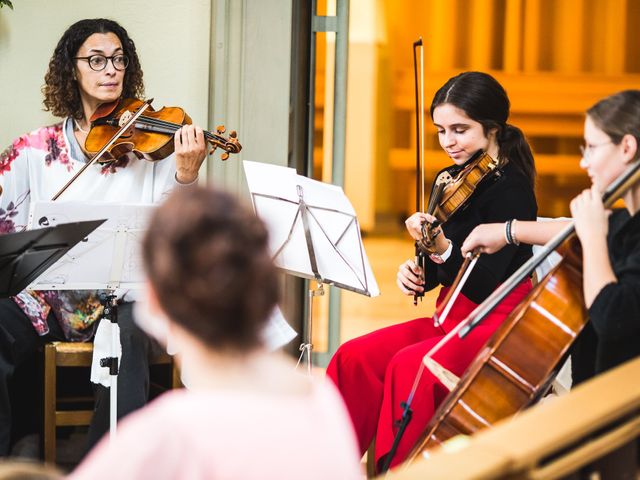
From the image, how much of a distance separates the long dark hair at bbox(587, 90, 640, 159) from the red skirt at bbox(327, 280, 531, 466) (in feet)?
2.01

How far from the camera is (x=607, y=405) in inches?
52.2

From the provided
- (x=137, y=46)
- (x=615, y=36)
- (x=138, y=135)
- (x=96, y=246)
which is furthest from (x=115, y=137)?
(x=615, y=36)

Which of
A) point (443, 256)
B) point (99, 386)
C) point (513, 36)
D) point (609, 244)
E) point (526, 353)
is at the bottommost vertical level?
point (99, 386)

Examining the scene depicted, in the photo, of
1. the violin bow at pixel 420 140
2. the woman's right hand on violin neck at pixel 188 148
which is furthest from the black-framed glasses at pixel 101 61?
the violin bow at pixel 420 140

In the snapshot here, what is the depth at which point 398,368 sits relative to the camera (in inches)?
93.7

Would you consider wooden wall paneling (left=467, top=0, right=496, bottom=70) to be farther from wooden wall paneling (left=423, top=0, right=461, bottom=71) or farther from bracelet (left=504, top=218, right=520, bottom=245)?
bracelet (left=504, top=218, right=520, bottom=245)

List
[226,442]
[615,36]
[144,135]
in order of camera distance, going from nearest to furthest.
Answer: [226,442]
[144,135]
[615,36]

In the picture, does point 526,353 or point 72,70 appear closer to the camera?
point 526,353

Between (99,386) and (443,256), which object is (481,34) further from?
(99,386)

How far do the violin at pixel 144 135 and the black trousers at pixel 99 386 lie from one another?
1.64ft

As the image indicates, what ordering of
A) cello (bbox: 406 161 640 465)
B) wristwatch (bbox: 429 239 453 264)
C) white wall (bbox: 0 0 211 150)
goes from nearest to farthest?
cello (bbox: 406 161 640 465)
wristwatch (bbox: 429 239 453 264)
white wall (bbox: 0 0 211 150)

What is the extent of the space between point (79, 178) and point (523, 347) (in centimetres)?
162

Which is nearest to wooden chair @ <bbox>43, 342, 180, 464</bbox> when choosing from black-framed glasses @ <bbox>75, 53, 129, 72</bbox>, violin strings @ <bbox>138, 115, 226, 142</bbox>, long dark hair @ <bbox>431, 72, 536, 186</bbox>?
violin strings @ <bbox>138, 115, 226, 142</bbox>

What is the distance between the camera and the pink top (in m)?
1.02
